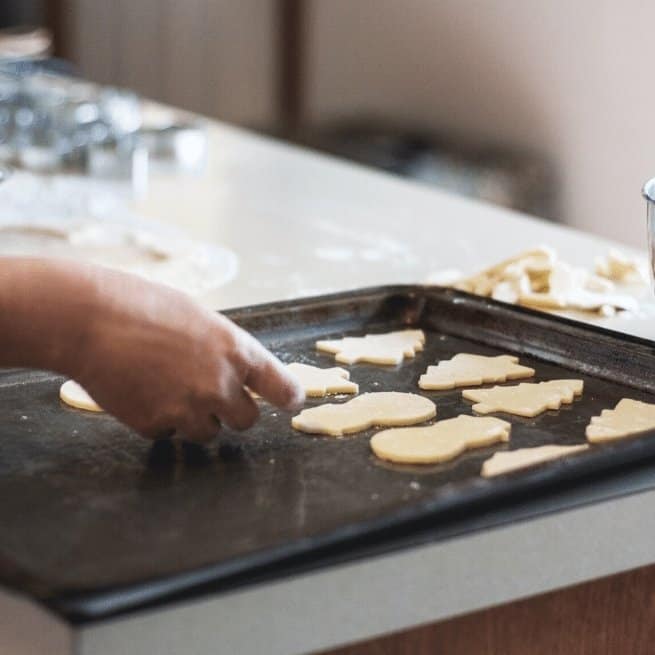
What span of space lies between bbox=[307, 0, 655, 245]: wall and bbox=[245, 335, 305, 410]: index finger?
2.35 m

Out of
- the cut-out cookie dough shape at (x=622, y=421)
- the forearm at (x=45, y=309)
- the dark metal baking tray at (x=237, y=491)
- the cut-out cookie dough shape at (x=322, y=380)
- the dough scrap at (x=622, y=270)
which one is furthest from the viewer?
the dough scrap at (x=622, y=270)

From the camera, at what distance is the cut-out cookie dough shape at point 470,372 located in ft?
3.67

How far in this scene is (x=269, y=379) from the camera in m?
0.93

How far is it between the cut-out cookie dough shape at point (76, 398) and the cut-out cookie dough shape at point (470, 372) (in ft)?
0.88

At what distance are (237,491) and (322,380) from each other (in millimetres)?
246

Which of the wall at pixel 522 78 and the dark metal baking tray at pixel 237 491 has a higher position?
the dark metal baking tray at pixel 237 491

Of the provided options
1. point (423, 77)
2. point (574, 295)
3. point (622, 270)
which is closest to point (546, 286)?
point (574, 295)

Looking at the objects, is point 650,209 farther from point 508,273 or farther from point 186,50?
point 186,50

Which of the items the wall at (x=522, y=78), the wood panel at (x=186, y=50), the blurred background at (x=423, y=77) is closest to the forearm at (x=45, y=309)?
the blurred background at (x=423, y=77)

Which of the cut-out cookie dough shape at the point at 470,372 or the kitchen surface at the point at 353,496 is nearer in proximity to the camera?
the kitchen surface at the point at 353,496

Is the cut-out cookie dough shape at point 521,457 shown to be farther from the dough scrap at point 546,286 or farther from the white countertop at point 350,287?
the dough scrap at point 546,286

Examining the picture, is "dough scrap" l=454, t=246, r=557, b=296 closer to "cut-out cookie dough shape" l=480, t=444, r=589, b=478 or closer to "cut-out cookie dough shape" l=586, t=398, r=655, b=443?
"cut-out cookie dough shape" l=586, t=398, r=655, b=443

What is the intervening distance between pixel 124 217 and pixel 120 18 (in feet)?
9.12

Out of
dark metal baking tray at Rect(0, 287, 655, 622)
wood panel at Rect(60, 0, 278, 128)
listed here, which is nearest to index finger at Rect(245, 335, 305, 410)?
dark metal baking tray at Rect(0, 287, 655, 622)
